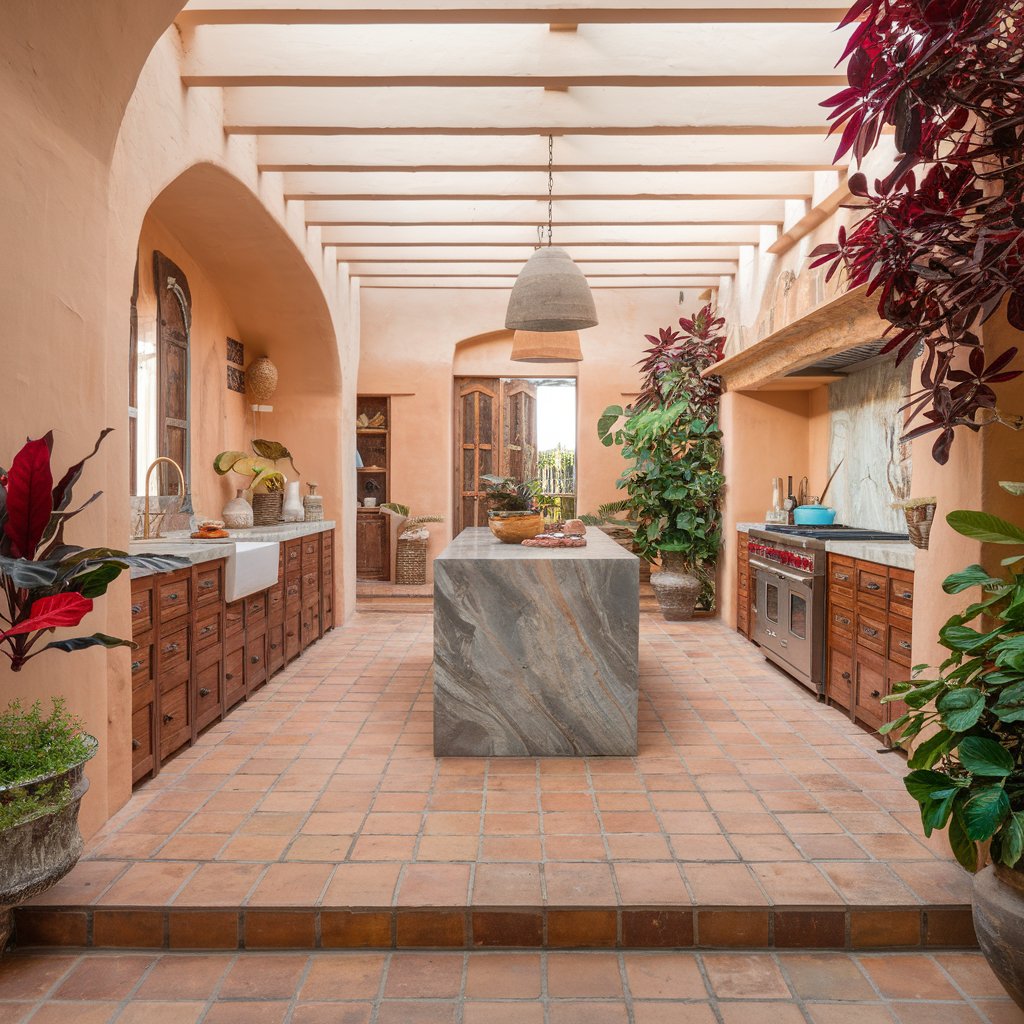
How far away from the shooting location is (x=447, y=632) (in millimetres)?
3684

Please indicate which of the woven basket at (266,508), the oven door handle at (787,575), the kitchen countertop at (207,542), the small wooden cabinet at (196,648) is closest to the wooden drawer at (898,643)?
the oven door handle at (787,575)

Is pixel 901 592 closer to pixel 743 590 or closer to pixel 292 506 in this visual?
pixel 743 590

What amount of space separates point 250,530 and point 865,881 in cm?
430

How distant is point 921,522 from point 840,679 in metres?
1.81

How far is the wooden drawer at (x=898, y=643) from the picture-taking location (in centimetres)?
373

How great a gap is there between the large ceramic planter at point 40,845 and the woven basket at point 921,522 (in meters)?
2.69

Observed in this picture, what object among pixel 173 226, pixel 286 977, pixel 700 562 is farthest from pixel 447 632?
pixel 700 562

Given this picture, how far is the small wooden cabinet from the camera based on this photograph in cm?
344

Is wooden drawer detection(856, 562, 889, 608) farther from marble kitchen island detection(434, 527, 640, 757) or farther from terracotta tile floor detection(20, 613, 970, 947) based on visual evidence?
marble kitchen island detection(434, 527, 640, 757)

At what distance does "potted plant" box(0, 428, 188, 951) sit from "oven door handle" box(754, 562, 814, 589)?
3628mm

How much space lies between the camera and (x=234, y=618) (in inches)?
179

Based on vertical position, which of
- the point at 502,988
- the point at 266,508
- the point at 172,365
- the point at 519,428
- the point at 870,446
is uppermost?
the point at 172,365

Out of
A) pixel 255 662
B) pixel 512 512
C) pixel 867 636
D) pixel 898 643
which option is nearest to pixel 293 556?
pixel 255 662

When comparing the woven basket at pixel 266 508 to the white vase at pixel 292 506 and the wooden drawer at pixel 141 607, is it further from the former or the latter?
the wooden drawer at pixel 141 607
